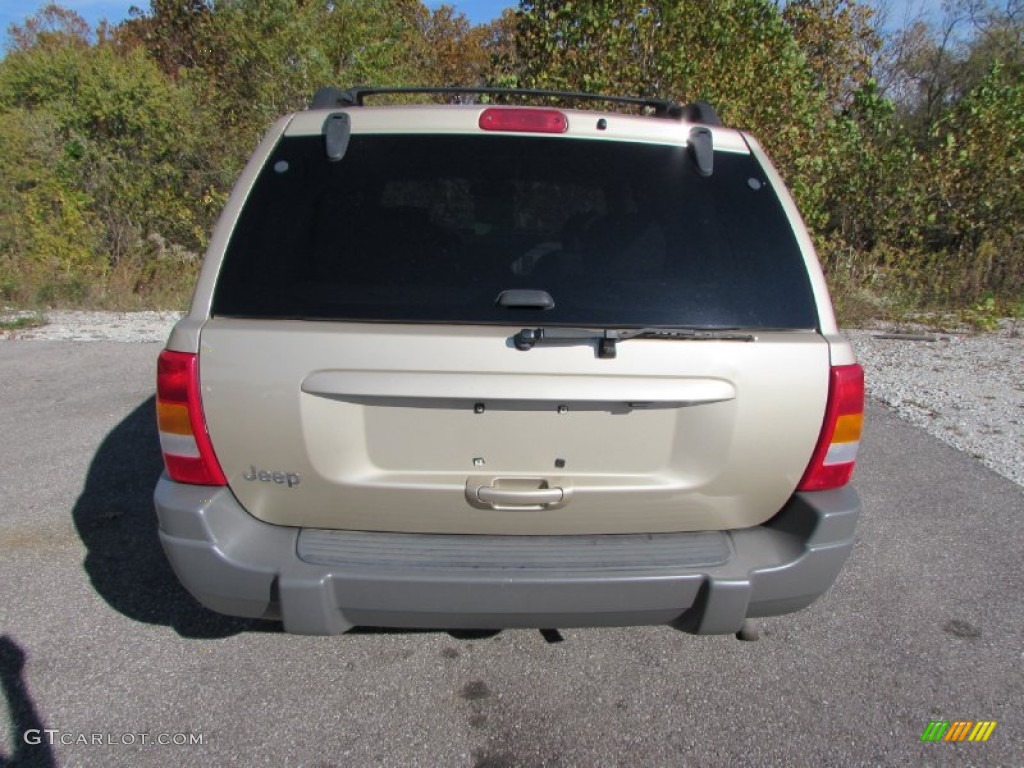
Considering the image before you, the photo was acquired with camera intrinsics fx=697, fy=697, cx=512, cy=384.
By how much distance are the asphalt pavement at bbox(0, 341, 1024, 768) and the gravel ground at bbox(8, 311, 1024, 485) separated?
2037 millimetres

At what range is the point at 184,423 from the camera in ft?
6.81

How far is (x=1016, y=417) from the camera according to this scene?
583cm

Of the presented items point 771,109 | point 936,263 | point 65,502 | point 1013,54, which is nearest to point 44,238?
point 65,502

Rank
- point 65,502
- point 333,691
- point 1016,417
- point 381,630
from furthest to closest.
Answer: point 1016,417 < point 65,502 < point 381,630 < point 333,691

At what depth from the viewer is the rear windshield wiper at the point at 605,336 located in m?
2.00

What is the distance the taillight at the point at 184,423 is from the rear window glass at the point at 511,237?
24 cm

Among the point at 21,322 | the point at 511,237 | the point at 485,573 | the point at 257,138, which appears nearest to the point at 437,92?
the point at 511,237

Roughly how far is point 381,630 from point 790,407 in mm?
1797

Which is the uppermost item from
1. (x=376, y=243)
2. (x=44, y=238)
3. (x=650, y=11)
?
(x=650, y=11)

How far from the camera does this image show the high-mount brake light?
7.59 ft

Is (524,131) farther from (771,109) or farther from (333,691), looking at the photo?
(771,109)

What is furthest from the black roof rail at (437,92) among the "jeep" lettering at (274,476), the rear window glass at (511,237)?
the "jeep" lettering at (274,476)

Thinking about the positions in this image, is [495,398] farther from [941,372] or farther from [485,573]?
[941,372]

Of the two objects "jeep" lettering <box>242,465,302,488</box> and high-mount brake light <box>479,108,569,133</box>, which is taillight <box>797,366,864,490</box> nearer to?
high-mount brake light <box>479,108,569,133</box>
